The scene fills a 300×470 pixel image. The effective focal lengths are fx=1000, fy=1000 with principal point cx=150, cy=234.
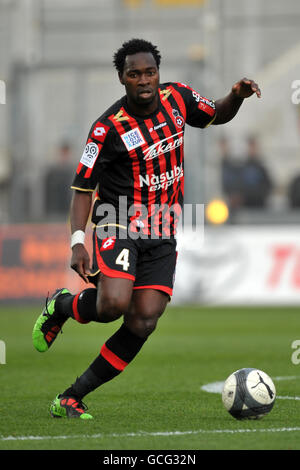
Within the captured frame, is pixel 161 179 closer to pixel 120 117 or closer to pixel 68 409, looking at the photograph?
pixel 120 117

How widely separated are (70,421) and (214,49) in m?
13.0

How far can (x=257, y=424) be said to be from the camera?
18.1 ft

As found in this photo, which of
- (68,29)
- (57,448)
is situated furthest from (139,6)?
(57,448)

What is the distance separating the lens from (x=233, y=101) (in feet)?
21.0

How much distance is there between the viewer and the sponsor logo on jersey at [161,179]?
6059mm

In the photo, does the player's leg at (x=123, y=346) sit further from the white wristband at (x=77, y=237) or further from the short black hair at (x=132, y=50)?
the short black hair at (x=132, y=50)

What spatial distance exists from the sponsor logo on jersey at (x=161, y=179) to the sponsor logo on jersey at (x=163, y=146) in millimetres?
121

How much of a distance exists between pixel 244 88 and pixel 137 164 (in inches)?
32.8

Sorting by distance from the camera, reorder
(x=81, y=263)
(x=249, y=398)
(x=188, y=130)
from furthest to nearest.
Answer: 1. (x=188, y=130)
2. (x=81, y=263)
3. (x=249, y=398)

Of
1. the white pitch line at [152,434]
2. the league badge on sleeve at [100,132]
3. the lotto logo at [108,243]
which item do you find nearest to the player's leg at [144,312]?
the lotto logo at [108,243]

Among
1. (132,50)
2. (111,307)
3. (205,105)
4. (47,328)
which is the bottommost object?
(47,328)

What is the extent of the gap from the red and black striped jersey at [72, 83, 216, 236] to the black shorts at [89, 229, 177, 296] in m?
0.11

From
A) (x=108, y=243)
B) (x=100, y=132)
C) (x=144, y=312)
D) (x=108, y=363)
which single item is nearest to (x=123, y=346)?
(x=108, y=363)

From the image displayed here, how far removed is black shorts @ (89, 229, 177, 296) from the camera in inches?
229
